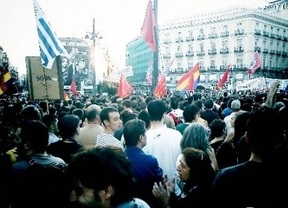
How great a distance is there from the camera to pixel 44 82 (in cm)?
802

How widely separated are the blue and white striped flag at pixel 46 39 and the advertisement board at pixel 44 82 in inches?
36.0

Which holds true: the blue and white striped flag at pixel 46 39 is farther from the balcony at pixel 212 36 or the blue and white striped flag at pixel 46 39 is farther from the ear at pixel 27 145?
the balcony at pixel 212 36

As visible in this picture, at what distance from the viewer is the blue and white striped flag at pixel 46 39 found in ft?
22.1

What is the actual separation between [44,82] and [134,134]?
17.3ft

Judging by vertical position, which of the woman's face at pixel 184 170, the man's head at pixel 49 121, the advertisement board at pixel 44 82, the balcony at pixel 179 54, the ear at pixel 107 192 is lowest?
the woman's face at pixel 184 170

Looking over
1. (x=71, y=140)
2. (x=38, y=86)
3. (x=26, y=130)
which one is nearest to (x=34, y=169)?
(x=26, y=130)

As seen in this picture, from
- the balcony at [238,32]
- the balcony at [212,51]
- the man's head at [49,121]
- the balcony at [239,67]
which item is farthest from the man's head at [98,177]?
the balcony at [212,51]

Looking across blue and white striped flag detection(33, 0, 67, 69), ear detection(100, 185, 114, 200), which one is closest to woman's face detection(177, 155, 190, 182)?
ear detection(100, 185, 114, 200)

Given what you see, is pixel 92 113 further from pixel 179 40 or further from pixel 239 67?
pixel 179 40

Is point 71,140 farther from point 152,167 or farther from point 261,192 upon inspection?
point 261,192

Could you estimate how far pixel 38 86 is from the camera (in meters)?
8.17

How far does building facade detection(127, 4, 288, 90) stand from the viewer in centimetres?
5762

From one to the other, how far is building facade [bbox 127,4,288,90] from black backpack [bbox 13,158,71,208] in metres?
54.0

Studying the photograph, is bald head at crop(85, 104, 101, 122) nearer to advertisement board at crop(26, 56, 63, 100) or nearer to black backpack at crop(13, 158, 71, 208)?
advertisement board at crop(26, 56, 63, 100)
